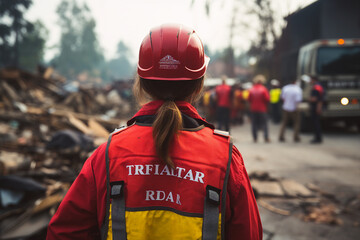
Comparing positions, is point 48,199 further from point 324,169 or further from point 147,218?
point 324,169

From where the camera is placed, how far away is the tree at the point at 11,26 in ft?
107

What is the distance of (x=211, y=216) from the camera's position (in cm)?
114

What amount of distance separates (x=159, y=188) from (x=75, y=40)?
82972 millimetres

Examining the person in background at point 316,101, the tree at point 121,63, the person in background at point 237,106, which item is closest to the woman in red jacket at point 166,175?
the person in background at point 316,101

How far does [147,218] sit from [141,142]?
295 millimetres

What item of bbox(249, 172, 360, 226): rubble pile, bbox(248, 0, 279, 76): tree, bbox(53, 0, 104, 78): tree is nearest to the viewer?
bbox(249, 172, 360, 226): rubble pile

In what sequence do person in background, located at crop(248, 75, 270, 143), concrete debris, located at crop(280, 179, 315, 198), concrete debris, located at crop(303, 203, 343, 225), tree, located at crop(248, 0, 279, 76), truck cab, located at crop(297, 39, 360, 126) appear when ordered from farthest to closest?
tree, located at crop(248, 0, 279, 76) → truck cab, located at crop(297, 39, 360, 126) → person in background, located at crop(248, 75, 270, 143) → concrete debris, located at crop(280, 179, 315, 198) → concrete debris, located at crop(303, 203, 343, 225)

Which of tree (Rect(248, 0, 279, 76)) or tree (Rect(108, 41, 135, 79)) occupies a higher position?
tree (Rect(108, 41, 135, 79))

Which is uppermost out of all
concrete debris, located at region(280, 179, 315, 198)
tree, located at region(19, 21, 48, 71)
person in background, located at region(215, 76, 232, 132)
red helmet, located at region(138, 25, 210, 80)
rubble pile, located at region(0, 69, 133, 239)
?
tree, located at region(19, 21, 48, 71)

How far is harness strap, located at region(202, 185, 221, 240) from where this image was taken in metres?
1.13

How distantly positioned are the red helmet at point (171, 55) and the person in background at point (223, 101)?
961 centimetres

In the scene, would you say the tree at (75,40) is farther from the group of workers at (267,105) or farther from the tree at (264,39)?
the group of workers at (267,105)

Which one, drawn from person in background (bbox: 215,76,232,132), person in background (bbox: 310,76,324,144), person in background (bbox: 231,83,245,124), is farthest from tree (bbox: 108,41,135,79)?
→ person in background (bbox: 310,76,324,144)

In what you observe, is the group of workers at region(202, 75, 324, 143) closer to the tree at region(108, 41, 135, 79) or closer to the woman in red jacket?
the woman in red jacket
